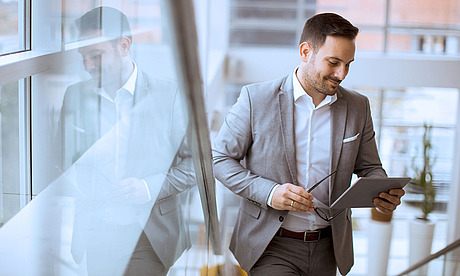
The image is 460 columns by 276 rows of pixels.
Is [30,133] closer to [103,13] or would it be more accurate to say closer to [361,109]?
[103,13]

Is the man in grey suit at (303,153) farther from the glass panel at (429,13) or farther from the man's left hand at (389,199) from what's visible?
the glass panel at (429,13)

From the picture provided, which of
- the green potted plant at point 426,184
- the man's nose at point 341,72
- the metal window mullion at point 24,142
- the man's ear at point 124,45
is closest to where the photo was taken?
the man's ear at point 124,45

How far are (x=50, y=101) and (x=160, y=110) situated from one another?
279 millimetres

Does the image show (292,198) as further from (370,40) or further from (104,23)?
(370,40)

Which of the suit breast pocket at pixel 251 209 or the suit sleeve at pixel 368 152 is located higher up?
the suit sleeve at pixel 368 152

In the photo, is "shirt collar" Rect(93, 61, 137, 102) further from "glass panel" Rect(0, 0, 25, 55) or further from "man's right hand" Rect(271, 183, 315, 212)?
"man's right hand" Rect(271, 183, 315, 212)

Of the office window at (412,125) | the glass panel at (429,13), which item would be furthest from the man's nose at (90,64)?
the office window at (412,125)

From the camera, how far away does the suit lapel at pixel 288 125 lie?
242cm

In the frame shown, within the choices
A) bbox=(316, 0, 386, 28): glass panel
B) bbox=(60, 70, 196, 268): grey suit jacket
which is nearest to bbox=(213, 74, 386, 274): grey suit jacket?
bbox=(60, 70, 196, 268): grey suit jacket

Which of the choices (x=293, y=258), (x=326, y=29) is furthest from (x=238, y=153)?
(x=326, y=29)

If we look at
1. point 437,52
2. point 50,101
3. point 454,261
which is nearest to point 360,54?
point 437,52

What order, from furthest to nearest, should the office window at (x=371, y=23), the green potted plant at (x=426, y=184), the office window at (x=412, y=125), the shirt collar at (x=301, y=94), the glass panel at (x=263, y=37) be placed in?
1. the office window at (x=412, y=125)
2. the glass panel at (x=263, y=37)
3. the office window at (x=371, y=23)
4. the green potted plant at (x=426, y=184)
5. the shirt collar at (x=301, y=94)

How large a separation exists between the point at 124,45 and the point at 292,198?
1.28 metres

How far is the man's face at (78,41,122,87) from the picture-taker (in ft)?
3.79
